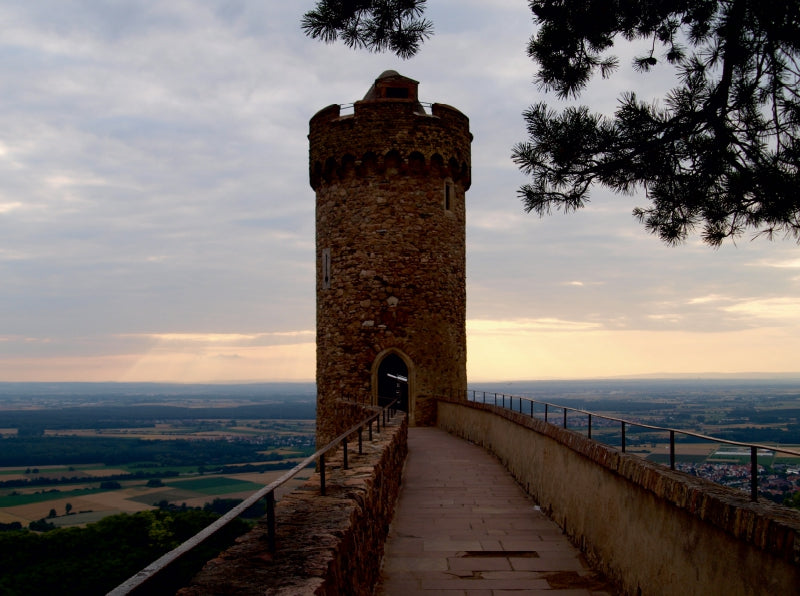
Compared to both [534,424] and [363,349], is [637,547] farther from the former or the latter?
[363,349]

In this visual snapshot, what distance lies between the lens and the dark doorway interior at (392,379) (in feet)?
67.0

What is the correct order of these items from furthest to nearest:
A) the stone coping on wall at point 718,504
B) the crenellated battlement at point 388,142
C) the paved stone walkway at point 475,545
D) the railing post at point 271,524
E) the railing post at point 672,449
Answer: the crenellated battlement at point 388,142, the paved stone walkway at point 475,545, the railing post at point 672,449, the railing post at point 271,524, the stone coping on wall at point 718,504

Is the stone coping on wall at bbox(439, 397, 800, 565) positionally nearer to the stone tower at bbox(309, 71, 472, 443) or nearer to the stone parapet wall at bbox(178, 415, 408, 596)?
the stone parapet wall at bbox(178, 415, 408, 596)

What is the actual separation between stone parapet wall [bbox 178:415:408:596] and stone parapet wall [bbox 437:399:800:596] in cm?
200

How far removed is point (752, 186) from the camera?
22.9 ft

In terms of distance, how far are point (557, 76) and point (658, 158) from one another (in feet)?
5.03

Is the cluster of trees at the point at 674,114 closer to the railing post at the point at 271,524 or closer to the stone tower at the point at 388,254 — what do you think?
the railing post at the point at 271,524

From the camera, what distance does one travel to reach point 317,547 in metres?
4.26

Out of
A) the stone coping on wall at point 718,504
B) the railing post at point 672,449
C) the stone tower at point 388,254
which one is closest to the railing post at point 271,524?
the stone coping on wall at point 718,504

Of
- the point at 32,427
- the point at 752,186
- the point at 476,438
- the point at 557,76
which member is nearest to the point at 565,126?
the point at 557,76

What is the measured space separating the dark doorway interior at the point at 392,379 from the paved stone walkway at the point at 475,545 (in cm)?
781

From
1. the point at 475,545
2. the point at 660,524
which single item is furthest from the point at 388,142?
the point at 660,524

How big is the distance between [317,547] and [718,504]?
223 centimetres

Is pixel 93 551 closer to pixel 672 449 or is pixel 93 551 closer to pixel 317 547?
pixel 317 547
